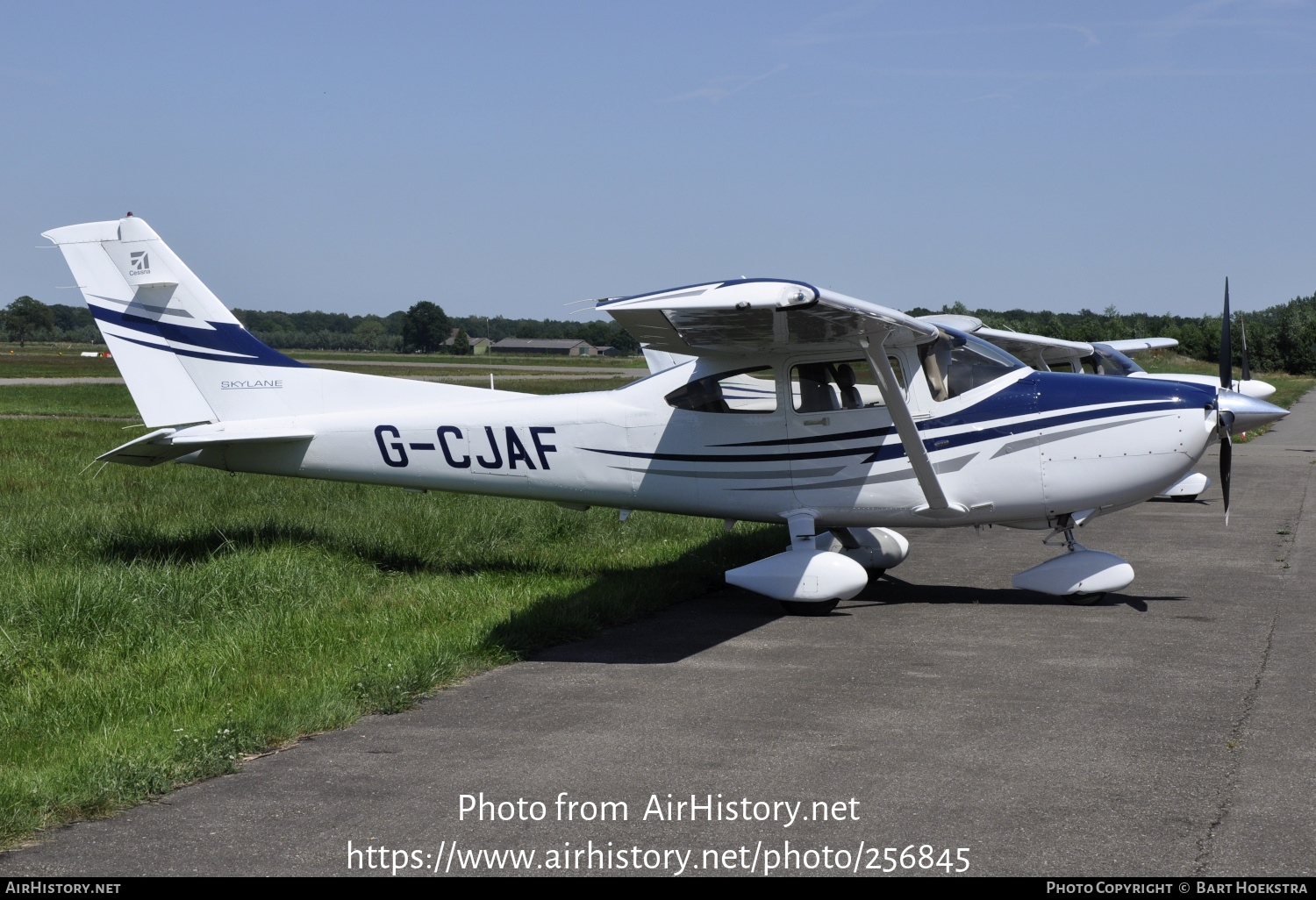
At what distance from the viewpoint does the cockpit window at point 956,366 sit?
27.4ft

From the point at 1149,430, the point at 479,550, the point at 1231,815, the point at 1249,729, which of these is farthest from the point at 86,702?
the point at 1149,430

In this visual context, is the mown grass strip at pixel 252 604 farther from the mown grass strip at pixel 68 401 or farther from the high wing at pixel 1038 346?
the mown grass strip at pixel 68 401

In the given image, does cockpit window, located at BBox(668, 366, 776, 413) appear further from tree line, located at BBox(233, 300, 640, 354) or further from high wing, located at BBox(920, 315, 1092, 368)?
tree line, located at BBox(233, 300, 640, 354)

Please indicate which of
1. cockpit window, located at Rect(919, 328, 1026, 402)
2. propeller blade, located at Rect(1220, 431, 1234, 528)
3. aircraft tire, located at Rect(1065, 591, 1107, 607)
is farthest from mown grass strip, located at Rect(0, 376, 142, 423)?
propeller blade, located at Rect(1220, 431, 1234, 528)

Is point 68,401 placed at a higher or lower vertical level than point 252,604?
higher

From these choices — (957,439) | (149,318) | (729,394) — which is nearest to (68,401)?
(149,318)

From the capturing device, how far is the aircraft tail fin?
32.1 feet

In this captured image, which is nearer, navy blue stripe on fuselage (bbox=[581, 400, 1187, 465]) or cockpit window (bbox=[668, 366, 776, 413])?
navy blue stripe on fuselage (bbox=[581, 400, 1187, 465])

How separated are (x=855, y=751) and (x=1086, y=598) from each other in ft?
13.3

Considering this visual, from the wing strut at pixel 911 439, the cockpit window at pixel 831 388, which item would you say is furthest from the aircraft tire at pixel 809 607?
the cockpit window at pixel 831 388

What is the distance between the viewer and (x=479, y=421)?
9.17 metres

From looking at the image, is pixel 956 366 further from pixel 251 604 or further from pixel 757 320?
pixel 251 604

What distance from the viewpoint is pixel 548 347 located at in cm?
14312

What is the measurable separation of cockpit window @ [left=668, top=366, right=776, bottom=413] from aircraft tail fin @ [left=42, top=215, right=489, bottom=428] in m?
2.08
